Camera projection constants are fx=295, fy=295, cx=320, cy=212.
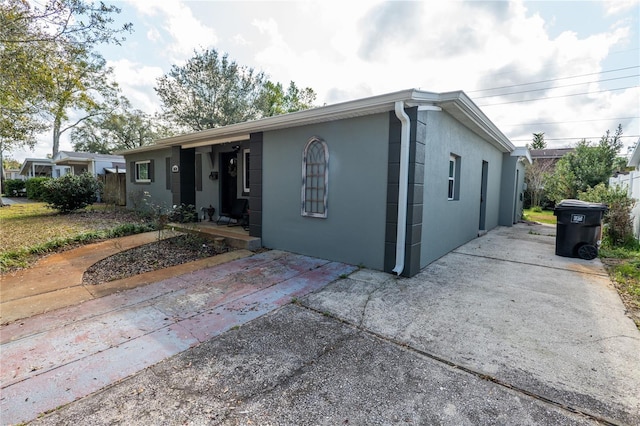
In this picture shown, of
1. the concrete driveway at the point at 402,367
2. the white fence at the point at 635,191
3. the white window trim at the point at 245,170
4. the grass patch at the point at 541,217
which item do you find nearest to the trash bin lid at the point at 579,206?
the white fence at the point at 635,191

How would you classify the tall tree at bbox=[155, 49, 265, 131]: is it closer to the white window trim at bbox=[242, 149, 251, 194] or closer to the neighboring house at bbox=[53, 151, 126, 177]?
the neighboring house at bbox=[53, 151, 126, 177]

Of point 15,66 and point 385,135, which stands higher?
point 15,66

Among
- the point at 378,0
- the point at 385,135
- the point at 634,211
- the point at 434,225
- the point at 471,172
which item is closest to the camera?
the point at 385,135

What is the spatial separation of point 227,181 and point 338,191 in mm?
4751

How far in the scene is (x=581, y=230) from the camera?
599 cm

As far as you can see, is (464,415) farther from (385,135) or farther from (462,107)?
(462,107)

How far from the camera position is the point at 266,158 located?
20.8ft

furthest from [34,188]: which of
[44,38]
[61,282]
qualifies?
[61,282]

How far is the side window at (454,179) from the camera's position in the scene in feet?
Result: 20.5

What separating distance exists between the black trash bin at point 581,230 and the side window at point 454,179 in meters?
2.10

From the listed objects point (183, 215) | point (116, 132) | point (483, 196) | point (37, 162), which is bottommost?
point (183, 215)

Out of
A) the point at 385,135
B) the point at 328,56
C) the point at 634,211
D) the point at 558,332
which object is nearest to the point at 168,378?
the point at 558,332

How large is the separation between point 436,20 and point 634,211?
7.32 meters

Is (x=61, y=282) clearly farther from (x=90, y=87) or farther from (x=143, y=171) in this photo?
(x=90, y=87)
